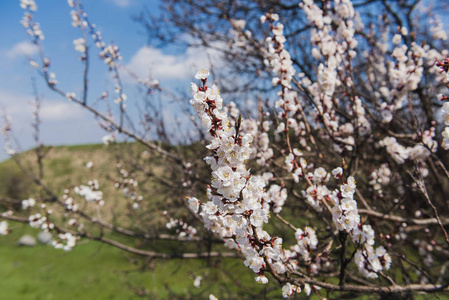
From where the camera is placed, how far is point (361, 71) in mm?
5543

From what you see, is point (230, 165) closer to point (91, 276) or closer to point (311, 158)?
point (311, 158)

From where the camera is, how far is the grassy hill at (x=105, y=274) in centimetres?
486

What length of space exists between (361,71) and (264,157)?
3977 mm

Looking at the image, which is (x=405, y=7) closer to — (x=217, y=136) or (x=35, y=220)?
(x=217, y=136)

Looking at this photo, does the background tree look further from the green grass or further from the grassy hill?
the green grass

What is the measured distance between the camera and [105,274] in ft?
27.9

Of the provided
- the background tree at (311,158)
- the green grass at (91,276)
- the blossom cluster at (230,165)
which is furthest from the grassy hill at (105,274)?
the blossom cluster at (230,165)

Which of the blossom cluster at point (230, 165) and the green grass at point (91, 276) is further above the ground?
the blossom cluster at point (230, 165)

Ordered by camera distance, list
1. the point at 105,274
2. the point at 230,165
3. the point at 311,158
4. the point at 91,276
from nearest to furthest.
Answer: the point at 230,165, the point at 311,158, the point at 91,276, the point at 105,274

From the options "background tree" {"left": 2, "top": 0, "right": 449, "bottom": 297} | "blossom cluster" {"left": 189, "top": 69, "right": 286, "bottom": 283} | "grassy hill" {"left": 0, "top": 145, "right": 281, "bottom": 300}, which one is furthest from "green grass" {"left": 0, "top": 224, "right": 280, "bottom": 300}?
"blossom cluster" {"left": 189, "top": 69, "right": 286, "bottom": 283}

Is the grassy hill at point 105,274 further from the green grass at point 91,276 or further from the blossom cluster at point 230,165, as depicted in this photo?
the blossom cluster at point 230,165

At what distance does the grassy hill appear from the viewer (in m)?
4.86

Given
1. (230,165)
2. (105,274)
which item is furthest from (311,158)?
(105,274)

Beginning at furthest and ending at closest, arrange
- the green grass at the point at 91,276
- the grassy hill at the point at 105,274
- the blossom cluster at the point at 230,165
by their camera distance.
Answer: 1. the green grass at the point at 91,276
2. the grassy hill at the point at 105,274
3. the blossom cluster at the point at 230,165
